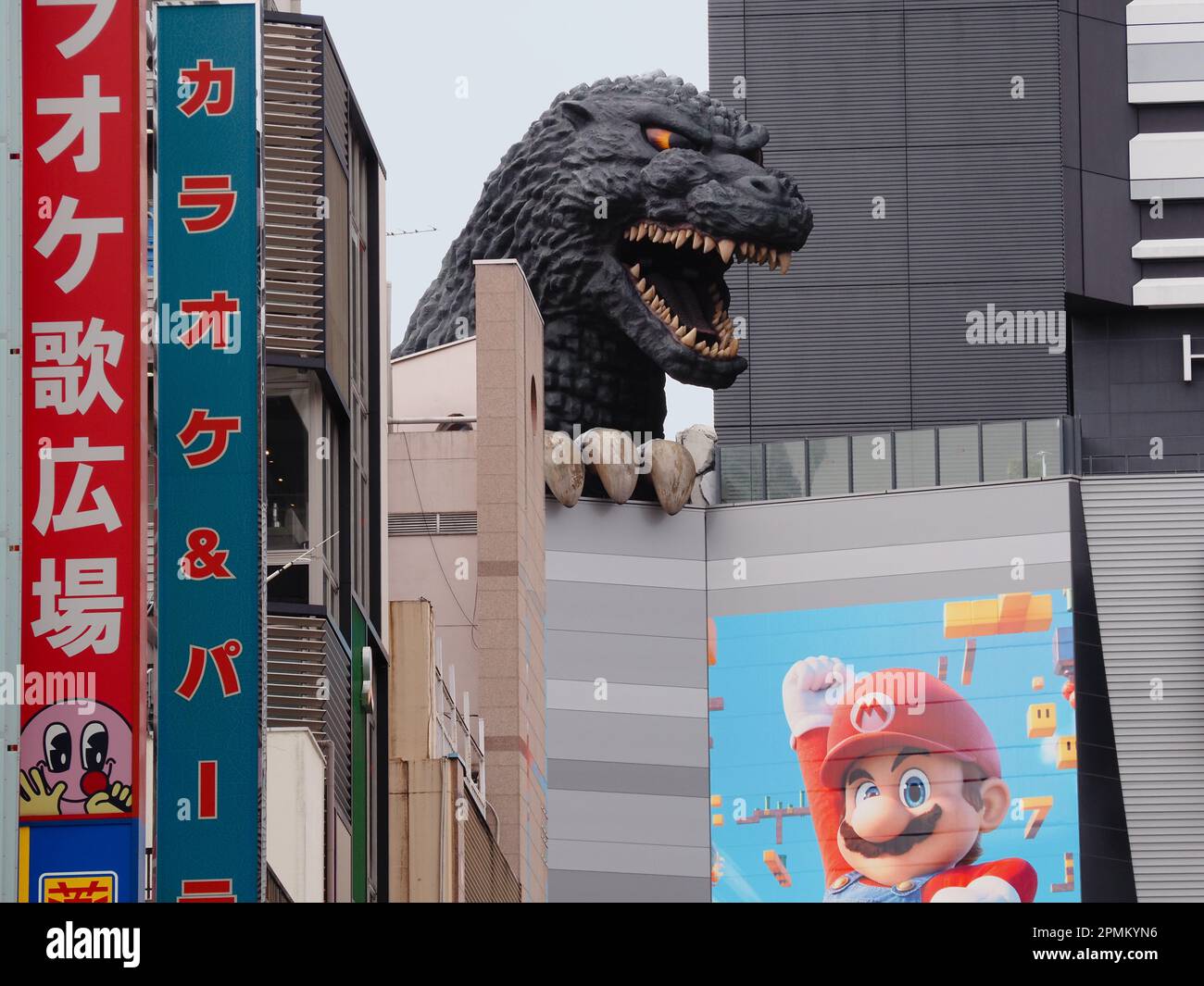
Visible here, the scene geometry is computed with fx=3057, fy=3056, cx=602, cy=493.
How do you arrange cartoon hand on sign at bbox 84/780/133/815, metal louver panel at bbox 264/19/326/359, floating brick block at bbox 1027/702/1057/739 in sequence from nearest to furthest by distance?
cartoon hand on sign at bbox 84/780/133/815
metal louver panel at bbox 264/19/326/359
floating brick block at bbox 1027/702/1057/739

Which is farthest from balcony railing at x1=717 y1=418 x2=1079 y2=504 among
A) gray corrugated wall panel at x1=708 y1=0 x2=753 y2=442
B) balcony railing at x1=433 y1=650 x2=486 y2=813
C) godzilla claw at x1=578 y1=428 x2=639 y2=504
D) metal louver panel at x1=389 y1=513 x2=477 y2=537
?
balcony railing at x1=433 y1=650 x2=486 y2=813

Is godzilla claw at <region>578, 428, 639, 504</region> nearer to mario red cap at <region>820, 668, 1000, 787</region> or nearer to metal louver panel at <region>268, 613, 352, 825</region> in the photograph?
mario red cap at <region>820, 668, 1000, 787</region>

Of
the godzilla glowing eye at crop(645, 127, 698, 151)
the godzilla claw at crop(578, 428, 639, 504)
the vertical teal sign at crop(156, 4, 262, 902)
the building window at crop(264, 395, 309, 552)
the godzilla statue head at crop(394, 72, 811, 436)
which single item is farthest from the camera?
the godzilla claw at crop(578, 428, 639, 504)

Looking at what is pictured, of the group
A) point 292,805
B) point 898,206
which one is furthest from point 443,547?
point 898,206

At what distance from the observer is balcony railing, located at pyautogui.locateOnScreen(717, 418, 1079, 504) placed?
3206 inches

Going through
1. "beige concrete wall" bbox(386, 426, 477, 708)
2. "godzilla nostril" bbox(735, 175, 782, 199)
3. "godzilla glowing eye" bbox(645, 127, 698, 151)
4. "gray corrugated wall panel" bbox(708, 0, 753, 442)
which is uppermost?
"gray corrugated wall panel" bbox(708, 0, 753, 442)

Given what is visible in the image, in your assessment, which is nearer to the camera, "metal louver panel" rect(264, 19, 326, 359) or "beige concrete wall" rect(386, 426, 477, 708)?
"metal louver panel" rect(264, 19, 326, 359)

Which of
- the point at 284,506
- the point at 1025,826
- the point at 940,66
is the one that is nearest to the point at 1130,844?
the point at 1025,826

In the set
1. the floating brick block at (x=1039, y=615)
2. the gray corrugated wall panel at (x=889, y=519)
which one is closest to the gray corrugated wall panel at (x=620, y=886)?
the gray corrugated wall panel at (x=889, y=519)

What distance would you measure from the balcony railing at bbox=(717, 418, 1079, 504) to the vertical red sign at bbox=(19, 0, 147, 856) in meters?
66.1

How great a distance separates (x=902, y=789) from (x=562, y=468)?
48.0 feet

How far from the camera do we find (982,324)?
91438 mm

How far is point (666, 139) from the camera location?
51.8 meters

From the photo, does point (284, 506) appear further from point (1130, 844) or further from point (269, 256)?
point (1130, 844)
